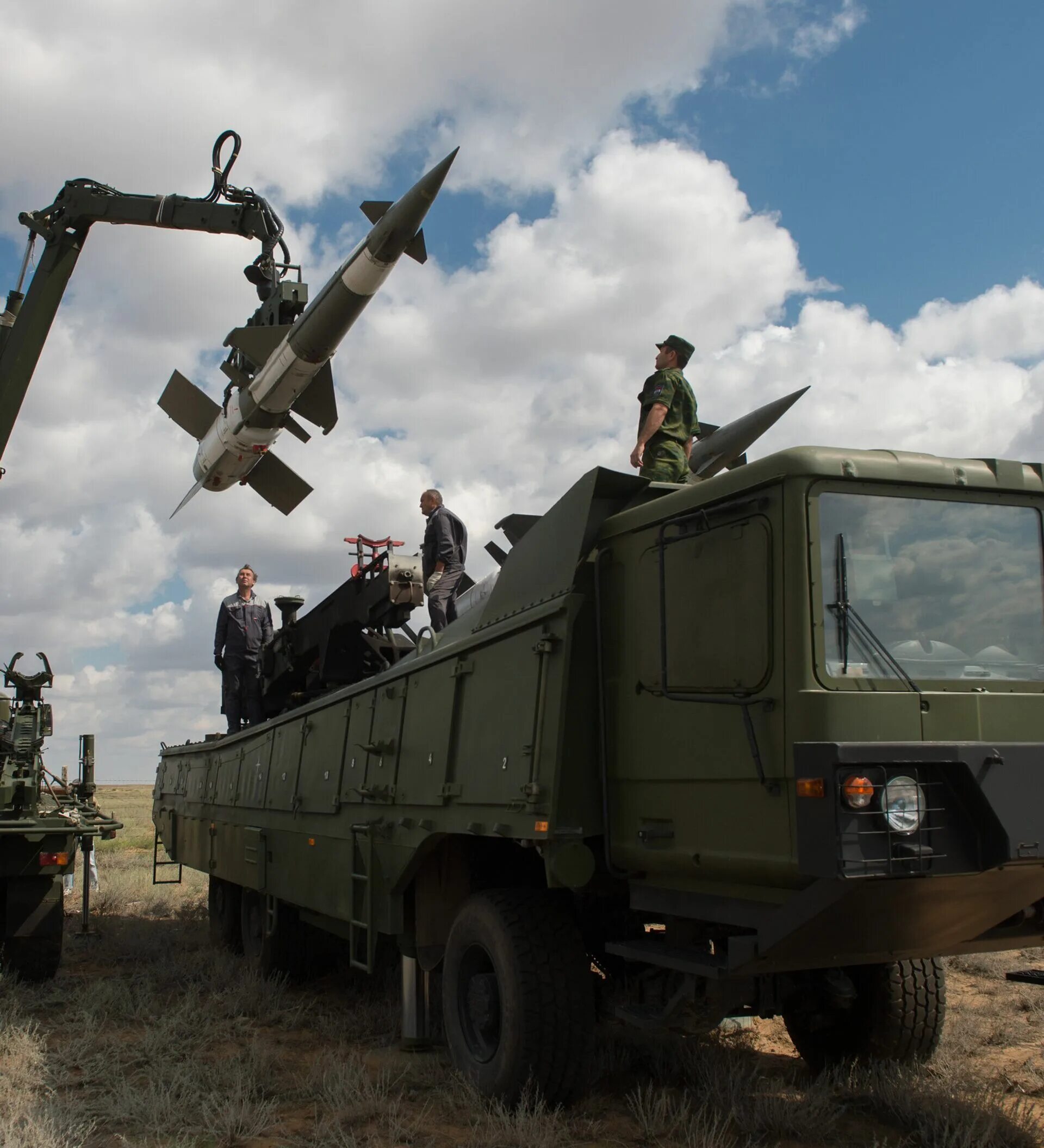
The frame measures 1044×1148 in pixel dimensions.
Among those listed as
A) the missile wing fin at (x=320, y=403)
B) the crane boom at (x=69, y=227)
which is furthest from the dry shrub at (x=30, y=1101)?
the missile wing fin at (x=320, y=403)

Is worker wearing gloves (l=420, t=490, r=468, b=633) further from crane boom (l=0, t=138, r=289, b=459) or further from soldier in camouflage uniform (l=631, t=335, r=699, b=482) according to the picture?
crane boom (l=0, t=138, r=289, b=459)

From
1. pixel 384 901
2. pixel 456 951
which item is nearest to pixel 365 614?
pixel 384 901

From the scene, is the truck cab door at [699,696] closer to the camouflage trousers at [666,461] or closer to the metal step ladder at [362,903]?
the camouflage trousers at [666,461]

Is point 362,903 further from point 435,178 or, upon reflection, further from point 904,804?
point 435,178

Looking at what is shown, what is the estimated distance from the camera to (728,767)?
4.13 m

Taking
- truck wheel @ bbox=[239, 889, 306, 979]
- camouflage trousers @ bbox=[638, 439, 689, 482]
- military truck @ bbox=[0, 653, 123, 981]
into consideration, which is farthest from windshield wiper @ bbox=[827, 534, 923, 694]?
military truck @ bbox=[0, 653, 123, 981]

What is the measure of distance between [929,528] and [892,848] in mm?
1244

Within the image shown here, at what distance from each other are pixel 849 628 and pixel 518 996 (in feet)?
7.06

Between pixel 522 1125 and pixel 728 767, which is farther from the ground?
pixel 728 767

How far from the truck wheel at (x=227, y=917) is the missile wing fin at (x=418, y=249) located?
6.70 metres

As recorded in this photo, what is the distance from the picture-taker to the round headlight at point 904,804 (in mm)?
3619

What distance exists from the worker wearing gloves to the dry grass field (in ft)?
8.99

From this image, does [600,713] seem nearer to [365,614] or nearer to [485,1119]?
[485,1119]

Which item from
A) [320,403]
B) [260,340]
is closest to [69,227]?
[260,340]
